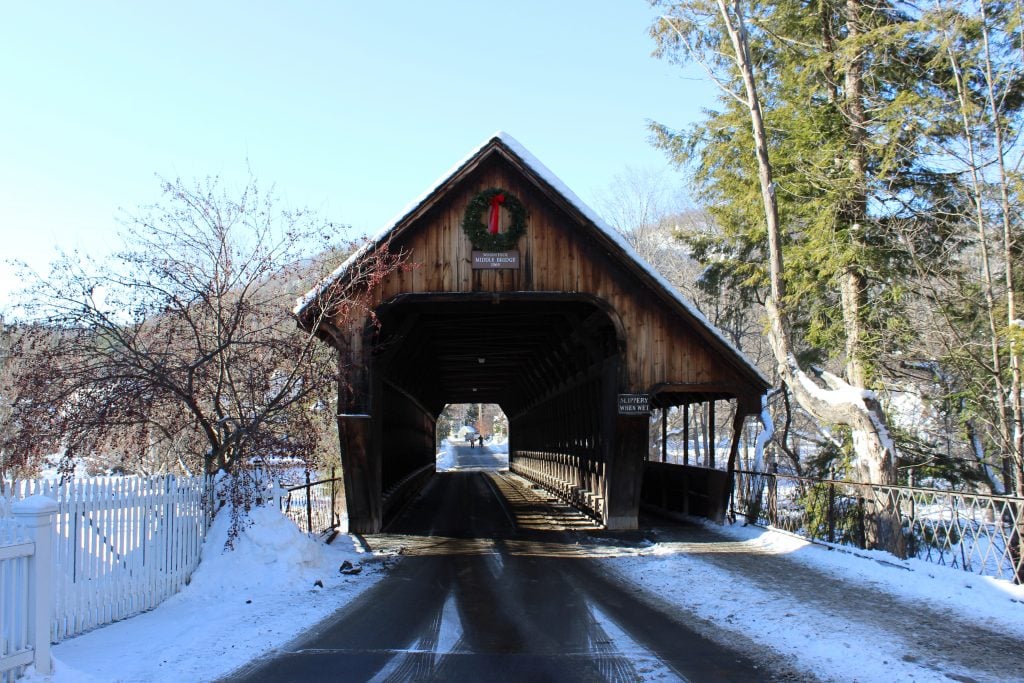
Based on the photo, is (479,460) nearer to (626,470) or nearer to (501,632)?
(626,470)

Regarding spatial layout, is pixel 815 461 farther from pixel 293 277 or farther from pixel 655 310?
pixel 293 277

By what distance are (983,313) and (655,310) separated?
17.6 ft

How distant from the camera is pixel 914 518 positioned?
32.5ft

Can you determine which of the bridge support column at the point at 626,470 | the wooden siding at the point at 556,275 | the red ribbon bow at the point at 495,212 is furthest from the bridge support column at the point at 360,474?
the bridge support column at the point at 626,470

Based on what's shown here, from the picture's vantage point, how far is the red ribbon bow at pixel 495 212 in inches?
520

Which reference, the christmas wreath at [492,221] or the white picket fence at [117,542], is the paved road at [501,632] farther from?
the christmas wreath at [492,221]

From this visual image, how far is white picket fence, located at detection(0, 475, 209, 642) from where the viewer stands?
650 cm

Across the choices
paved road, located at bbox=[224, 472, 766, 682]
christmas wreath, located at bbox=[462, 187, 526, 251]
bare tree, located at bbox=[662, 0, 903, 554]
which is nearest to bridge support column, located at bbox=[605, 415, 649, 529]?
paved road, located at bbox=[224, 472, 766, 682]

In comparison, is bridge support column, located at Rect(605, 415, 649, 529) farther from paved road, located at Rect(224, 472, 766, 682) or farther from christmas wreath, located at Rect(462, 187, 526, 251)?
christmas wreath, located at Rect(462, 187, 526, 251)

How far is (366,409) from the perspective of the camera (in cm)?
1284

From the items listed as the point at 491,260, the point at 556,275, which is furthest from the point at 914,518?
the point at 491,260

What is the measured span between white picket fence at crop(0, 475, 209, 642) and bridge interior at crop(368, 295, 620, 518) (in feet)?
14.6

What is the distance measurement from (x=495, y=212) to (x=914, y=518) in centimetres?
780

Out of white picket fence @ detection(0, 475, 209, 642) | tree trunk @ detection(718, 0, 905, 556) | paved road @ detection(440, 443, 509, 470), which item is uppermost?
tree trunk @ detection(718, 0, 905, 556)
